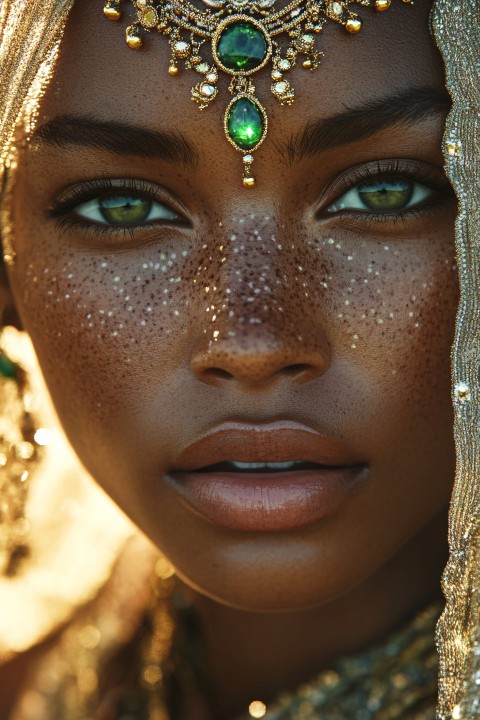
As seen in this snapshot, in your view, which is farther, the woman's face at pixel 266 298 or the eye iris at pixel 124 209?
the eye iris at pixel 124 209

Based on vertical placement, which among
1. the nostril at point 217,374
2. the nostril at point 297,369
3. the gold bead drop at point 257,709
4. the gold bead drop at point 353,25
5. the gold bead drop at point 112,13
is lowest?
the gold bead drop at point 257,709

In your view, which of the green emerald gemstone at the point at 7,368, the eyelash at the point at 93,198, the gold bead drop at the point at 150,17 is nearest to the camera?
the gold bead drop at the point at 150,17

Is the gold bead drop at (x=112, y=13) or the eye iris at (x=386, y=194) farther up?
the gold bead drop at (x=112, y=13)

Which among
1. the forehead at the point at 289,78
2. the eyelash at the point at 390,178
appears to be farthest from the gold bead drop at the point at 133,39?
the eyelash at the point at 390,178

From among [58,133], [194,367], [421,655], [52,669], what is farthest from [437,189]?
[52,669]

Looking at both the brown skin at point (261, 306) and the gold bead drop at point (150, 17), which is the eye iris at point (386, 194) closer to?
the brown skin at point (261, 306)

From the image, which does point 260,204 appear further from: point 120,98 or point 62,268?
point 62,268

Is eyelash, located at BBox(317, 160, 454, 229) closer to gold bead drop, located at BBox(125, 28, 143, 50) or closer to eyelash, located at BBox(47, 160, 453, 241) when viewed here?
eyelash, located at BBox(47, 160, 453, 241)

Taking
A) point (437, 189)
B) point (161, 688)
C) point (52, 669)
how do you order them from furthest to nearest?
point (52, 669), point (161, 688), point (437, 189)
